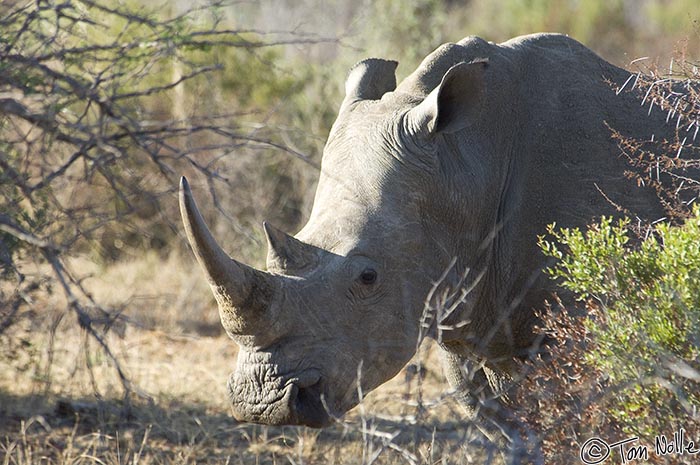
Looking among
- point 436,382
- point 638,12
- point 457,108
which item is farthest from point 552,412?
point 638,12

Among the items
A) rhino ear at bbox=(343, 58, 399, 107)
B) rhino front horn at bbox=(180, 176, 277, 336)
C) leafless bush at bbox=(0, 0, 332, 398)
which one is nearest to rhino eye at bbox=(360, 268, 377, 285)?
rhino front horn at bbox=(180, 176, 277, 336)

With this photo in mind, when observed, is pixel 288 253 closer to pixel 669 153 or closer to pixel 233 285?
pixel 233 285

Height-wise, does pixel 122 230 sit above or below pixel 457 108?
below

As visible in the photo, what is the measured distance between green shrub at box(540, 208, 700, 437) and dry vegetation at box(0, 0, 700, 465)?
0.13 m

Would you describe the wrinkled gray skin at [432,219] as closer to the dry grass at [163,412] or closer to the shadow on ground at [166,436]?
the dry grass at [163,412]

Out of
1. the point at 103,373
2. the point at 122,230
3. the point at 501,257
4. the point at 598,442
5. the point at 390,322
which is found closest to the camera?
the point at 598,442

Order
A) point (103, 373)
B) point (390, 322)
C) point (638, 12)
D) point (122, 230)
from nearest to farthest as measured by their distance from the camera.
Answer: point (390, 322) → point (103, 373) → point (122, 230) → point (638, 12)

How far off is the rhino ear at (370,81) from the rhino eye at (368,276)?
1140 millimetres

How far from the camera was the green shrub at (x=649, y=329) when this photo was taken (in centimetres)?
425

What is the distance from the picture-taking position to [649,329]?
4.34 meters

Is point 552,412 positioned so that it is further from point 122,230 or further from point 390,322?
point 122,230

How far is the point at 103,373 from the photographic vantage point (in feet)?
26.7

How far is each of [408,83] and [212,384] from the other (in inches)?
145

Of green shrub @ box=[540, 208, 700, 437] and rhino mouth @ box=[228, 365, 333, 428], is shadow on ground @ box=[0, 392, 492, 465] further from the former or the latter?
green shrub @ box=[540, 208, 700, 437]
